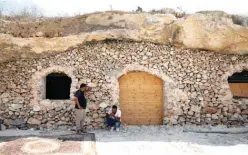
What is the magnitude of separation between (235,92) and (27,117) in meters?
7.53

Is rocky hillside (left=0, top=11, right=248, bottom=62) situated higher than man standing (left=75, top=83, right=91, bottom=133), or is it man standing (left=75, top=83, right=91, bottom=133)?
rocky hillside (left=0, top=11, right=248, bottom=62)

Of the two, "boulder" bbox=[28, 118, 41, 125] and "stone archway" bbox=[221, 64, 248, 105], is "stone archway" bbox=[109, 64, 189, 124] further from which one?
"boulder" bbox=[28, 118, 41, 125]

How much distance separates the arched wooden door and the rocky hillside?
1.41 m

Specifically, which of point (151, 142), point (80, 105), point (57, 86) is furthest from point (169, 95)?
point (57, 86)

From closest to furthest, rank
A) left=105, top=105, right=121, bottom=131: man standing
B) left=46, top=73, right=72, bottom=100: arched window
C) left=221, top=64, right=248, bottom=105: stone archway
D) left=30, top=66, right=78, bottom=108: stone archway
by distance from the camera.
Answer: left=105, top=105, right=121, bottom=131: man standing → left=30, top=66, right=78, bottom=108: stone archway → left=221, top=64, right=248, bottom=105: stone archway → left=46, top=73, right=72, bottom=100: arched window

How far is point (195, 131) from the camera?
10242 millimetres

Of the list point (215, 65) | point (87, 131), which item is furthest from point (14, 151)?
point (215, 65)

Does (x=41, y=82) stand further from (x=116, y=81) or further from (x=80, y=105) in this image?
(x=116, y=81)

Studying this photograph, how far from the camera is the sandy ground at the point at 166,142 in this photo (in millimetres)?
7916

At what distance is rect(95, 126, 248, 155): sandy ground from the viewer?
26.0 ft

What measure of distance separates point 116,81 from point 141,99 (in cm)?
115

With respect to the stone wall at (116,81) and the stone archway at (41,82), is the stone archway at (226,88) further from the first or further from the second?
the stone archway at (41,82)

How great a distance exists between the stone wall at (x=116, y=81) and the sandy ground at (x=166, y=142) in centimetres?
79

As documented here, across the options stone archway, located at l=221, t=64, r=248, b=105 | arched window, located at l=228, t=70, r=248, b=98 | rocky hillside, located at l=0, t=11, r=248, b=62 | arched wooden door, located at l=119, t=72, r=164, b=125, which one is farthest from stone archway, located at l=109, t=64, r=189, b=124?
arched window, located at l=228, t=70, r=248, b=98
